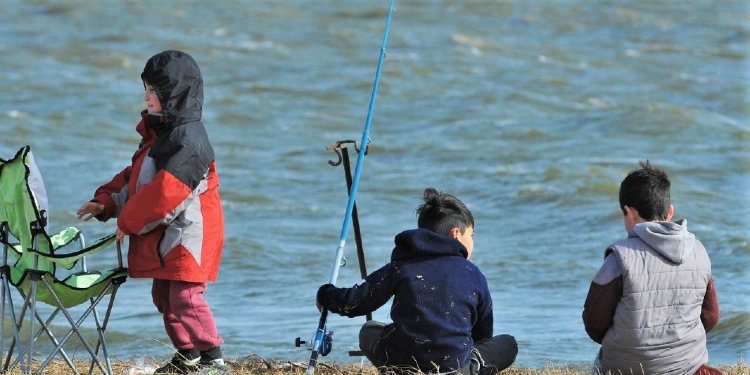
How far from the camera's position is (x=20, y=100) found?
1988 centimetres

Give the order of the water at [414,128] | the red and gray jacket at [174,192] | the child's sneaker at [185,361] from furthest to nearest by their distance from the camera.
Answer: the water at [414,128], the child's sneaker at [185,361], the red and gray jacket at [174,192]

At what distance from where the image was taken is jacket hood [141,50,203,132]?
204 inches

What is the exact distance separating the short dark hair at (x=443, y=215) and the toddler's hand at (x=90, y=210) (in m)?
1.26

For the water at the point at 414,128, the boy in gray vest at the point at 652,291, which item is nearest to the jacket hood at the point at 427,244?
the boy in gray vest at the point at 652,291

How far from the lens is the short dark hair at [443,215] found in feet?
17.2

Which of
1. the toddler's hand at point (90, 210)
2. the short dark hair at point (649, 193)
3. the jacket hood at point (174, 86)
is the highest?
the jacket hood at point (174, 86)

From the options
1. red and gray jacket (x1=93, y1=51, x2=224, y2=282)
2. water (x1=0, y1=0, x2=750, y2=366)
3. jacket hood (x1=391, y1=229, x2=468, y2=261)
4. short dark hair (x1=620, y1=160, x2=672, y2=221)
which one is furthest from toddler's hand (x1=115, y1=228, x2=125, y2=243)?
water (x1=0, y1=0, x2=750, y2=366)

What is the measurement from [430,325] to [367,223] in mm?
7987

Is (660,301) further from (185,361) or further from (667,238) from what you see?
(185,361)

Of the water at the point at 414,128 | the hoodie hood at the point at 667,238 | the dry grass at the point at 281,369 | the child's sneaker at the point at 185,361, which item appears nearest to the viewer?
the hoodie hood at the point at 667,238

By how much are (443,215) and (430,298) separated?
1.10 ft

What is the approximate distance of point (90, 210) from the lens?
5387mm

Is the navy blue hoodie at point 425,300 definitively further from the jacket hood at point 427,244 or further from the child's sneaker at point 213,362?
the child's sneaker at point 213,362

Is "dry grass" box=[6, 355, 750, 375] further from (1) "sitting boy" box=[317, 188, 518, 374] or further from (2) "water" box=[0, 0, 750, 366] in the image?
(2) "water" box=[0, 0, 750, 366]
